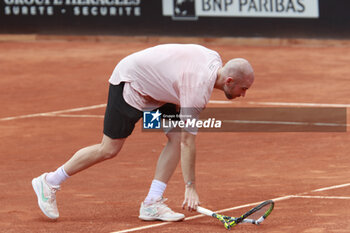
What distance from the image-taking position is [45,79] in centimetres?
1694

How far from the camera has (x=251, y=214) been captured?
752 cm

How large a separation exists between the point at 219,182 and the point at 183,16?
38.3ft

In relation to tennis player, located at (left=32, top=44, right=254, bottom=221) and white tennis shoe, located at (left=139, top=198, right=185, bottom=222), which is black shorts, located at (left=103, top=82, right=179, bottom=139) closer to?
tennis player, located at (left=32, top=44, right=254, bottom=221)

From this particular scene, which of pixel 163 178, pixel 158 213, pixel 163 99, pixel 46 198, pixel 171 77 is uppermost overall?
pixel 171 77

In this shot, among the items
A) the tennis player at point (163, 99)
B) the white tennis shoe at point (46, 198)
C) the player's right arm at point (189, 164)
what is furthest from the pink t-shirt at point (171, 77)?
the white tennis shoe at point (46, 198)

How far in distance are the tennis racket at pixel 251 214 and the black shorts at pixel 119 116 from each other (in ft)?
3.00

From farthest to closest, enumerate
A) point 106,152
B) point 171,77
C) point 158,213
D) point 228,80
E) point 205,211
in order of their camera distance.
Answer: point 158,213, point 106,152, point 205,211, point 171,77, point 228,80

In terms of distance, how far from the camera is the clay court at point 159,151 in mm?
7848

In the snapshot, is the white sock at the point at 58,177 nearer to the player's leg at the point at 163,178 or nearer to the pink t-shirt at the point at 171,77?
the player's leg at the point at 163,178

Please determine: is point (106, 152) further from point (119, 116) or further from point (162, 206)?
point (162, 206)

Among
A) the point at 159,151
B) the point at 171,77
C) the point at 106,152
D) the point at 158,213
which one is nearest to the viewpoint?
the point at 171,77

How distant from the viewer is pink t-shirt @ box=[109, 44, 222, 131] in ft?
23.3

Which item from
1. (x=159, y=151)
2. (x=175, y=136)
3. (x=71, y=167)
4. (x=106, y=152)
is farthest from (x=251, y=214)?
(x=159, y=151)

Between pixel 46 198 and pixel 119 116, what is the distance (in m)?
0.99
